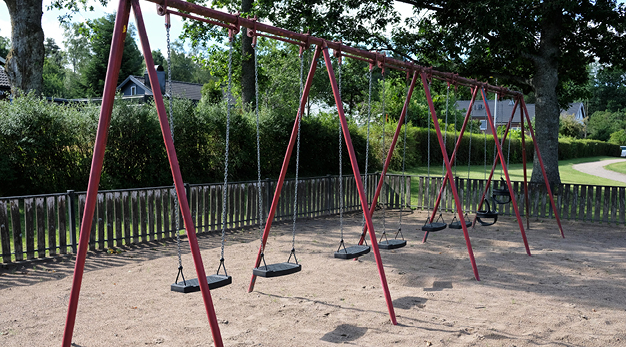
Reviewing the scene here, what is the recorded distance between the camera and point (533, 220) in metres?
11.8

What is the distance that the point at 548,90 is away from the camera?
12.8 metres

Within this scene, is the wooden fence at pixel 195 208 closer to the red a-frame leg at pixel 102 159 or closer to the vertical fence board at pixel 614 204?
the vertical fence board at pixel 614 204

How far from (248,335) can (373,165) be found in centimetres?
1645

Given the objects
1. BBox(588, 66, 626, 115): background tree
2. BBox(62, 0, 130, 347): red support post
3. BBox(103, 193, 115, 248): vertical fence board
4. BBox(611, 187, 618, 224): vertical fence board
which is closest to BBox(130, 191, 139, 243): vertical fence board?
BBox(103, 193, 115, 248): vertical fence board

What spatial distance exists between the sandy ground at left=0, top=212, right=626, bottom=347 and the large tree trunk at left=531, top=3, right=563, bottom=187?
4.94m

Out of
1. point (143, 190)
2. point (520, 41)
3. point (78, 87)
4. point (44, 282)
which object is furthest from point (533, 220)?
Result: point (78, 87)

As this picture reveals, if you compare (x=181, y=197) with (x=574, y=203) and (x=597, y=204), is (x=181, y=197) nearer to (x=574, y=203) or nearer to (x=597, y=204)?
(x=574, y=203)

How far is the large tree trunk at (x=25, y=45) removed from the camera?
40.9ft

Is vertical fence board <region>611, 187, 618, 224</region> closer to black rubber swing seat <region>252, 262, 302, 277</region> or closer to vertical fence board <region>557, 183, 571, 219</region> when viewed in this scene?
vertical fence board <region>557, 183, 571, 219</region>

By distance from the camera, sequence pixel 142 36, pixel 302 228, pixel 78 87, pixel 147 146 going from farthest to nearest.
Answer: pixel 78 87
pixel 147 146
pixel 302 228
pixel 142 36

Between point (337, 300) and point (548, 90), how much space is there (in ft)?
32.8

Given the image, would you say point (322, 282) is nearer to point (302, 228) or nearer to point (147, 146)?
point (302, 228)

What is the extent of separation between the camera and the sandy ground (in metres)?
4.43

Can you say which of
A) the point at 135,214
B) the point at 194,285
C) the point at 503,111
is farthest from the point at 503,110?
the point at 194,285
